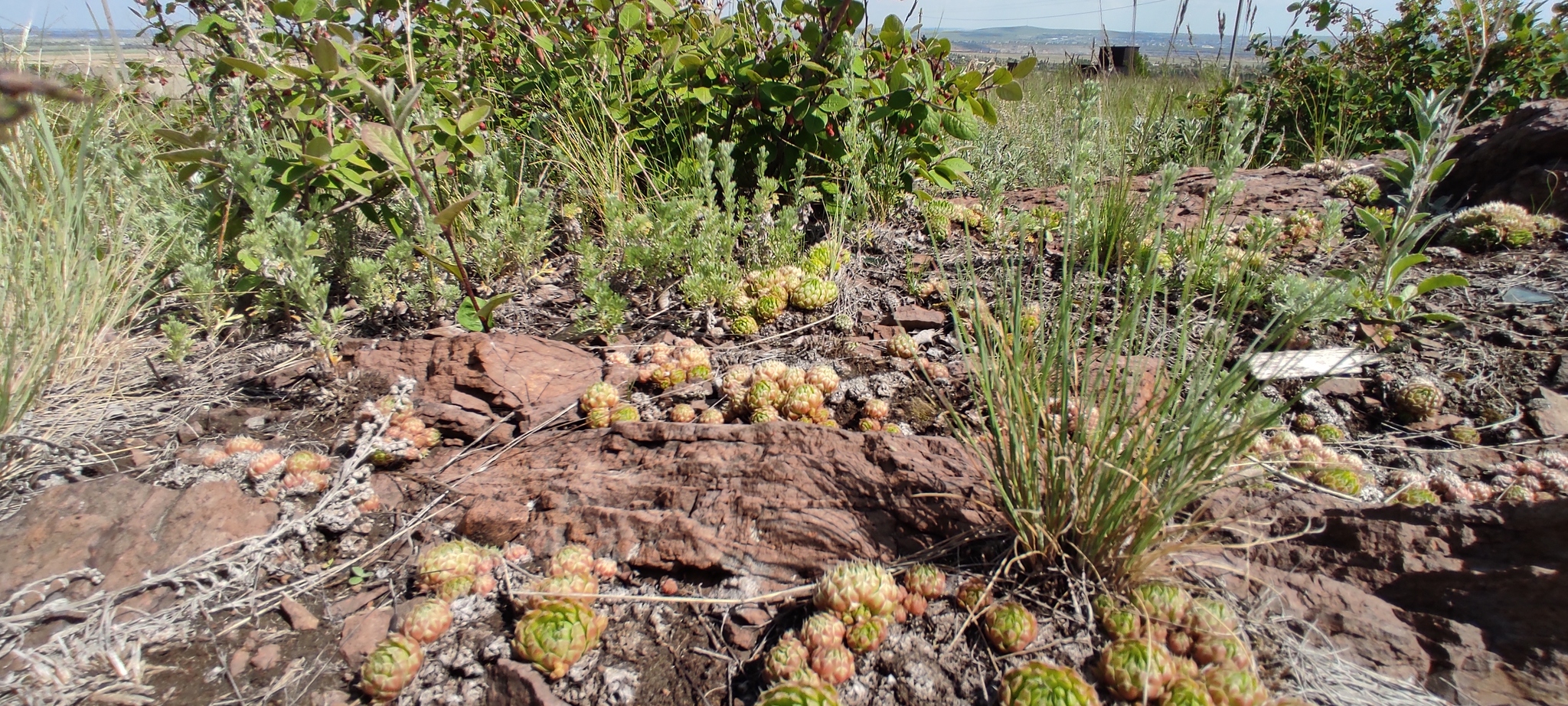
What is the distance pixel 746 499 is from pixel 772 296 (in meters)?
1.36

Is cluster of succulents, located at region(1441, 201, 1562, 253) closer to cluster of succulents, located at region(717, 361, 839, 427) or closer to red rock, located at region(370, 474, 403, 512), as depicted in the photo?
cluster of succulents, located at region(717, 361, 839, 427)

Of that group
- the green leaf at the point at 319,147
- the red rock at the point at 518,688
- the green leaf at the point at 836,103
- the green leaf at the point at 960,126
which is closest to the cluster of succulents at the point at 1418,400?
the green leaf at the point at 960,126

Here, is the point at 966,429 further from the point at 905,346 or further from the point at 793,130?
the point at 793,130

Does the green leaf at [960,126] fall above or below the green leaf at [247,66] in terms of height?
below

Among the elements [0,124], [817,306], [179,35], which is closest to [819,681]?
[0,124]

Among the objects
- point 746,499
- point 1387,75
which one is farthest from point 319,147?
point 1387,75

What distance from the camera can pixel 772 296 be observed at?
3.34m

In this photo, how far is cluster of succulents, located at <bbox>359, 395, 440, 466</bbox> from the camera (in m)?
2.46

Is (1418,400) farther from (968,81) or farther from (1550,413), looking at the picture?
(968,81)

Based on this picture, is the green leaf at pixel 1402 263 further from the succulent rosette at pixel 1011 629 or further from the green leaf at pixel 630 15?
the green leaf at pixel 630 15

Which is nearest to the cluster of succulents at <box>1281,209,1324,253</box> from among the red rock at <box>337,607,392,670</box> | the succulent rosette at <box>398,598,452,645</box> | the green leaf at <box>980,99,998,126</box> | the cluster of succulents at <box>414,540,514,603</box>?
the green leaf at <box>980,99,998,126</box>

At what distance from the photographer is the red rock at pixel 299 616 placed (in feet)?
6.36

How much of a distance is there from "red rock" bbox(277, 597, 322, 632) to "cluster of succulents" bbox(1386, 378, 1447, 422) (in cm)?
362

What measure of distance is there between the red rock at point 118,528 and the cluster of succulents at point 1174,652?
7.39ft
